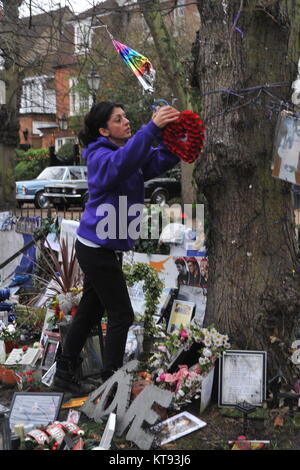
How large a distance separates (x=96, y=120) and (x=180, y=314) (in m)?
2.24

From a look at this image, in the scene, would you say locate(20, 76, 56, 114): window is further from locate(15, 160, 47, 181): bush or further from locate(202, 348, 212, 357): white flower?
locate(15, 160, 47, 181): bush

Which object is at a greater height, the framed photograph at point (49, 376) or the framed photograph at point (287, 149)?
the framed photograph at point (287, 149)

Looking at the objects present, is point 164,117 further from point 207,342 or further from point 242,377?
point 242,377

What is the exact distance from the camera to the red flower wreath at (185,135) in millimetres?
3607

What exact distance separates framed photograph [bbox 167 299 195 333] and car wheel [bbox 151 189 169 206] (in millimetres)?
16779

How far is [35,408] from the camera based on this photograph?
3.66 meters

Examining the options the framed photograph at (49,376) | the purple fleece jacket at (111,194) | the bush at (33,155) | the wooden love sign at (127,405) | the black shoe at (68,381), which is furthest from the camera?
the bush at (33,155)

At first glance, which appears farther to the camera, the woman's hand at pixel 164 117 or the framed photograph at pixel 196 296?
the framed photograph at pixel 196 296

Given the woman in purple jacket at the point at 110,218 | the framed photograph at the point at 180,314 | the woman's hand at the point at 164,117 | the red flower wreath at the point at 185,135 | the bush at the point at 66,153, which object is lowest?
the framed photograph at the point at 180,314

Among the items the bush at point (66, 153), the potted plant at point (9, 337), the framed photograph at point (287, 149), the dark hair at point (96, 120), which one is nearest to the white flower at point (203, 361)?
the framed photograph at point (287, 149)

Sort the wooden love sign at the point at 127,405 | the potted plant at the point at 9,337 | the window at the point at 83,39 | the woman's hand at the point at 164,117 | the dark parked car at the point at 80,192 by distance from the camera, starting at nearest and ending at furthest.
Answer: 1. the wooden love sign at the point at 127,405
2. the woman's hand at the point at 164,117
3. the potted plant at the point at 9,337
4. the window at the point at 83,39
5. the dark parked car at the point at 80,192

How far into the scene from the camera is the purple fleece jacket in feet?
12.7

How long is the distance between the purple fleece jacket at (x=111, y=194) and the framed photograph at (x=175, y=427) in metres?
1.16

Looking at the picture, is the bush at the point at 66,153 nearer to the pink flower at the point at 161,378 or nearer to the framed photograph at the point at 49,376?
the framed photograph at the point at 49,376
